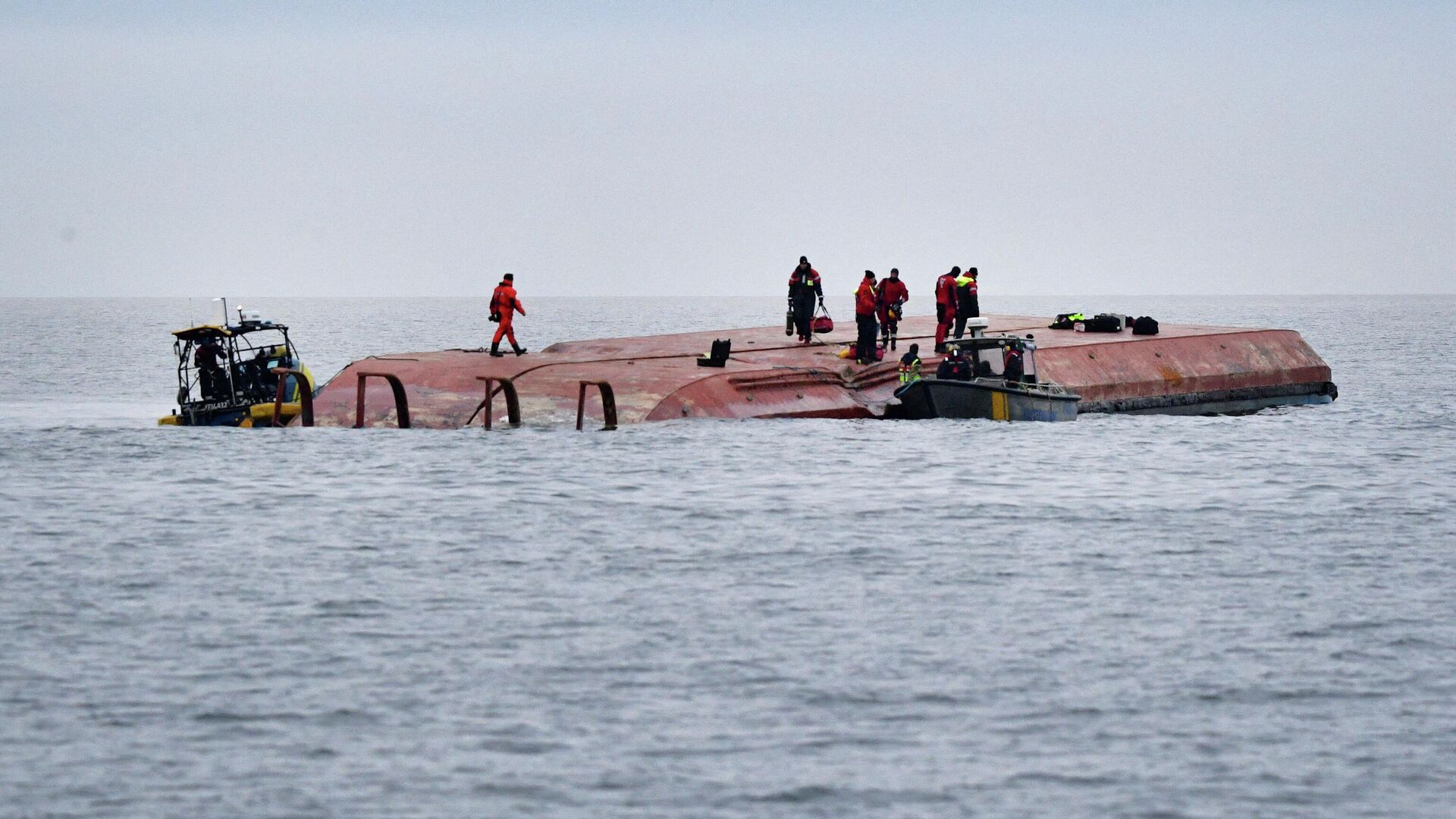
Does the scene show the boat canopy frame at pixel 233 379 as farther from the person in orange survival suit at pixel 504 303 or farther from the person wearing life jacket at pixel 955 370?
the person wearing life jacket at pixel 955 370

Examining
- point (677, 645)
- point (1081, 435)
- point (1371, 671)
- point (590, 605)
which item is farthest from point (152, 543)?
point (1081, 435)

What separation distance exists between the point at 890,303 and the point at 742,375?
15.9 feet

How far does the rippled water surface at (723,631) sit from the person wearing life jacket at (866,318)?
3.79m

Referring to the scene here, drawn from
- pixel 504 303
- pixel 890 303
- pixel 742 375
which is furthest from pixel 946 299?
pixel 504 303

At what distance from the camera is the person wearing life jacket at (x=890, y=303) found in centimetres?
3653

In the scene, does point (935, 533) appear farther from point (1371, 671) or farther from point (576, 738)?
point (576, 738)

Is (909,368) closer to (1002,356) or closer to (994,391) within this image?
(1002,356)

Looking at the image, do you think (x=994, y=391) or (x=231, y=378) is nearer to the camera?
(x=994, y=391)

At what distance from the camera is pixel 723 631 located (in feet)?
54.4

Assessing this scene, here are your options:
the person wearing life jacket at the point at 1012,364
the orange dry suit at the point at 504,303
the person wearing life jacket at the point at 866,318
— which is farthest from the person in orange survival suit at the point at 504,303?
the person wearing life jacket at the point at 1012,364

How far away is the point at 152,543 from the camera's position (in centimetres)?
2212

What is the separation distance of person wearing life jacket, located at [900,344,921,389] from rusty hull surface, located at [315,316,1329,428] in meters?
0.91

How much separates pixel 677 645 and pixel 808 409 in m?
18.4

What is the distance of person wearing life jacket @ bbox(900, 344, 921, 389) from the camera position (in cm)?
3447
